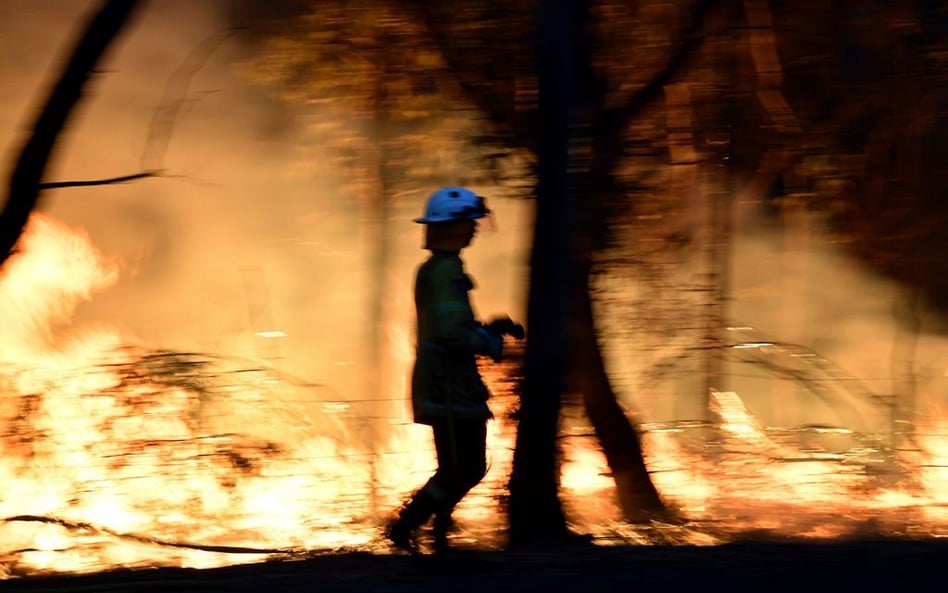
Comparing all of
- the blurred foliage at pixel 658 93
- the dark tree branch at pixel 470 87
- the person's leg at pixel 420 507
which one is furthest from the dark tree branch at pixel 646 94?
the person's leg at pixel 420 507

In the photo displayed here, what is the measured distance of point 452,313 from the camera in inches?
219

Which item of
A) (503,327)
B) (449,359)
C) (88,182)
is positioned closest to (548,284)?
(503,327)

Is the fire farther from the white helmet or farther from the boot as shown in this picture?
the white helmet

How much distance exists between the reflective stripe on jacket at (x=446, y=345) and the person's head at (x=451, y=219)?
0.06 metres

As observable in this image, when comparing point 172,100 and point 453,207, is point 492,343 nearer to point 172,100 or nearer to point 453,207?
point 453,207

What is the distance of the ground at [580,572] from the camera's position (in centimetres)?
503

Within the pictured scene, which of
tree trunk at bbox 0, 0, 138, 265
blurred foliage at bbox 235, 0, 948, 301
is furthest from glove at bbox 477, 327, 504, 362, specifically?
tree trunk at bbox 0, 0, 138, 265

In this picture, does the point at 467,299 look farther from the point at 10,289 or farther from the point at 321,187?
the point at 10,289

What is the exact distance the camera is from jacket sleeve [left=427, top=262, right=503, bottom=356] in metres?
5.55

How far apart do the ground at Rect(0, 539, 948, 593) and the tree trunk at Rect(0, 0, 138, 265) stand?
7.37ft

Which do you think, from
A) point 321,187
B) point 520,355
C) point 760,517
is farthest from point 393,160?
point 760,517

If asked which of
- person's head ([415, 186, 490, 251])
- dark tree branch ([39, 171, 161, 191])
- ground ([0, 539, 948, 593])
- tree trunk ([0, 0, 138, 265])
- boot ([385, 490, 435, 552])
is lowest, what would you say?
ground ([0, 539, 948, 593])

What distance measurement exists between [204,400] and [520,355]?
188cm

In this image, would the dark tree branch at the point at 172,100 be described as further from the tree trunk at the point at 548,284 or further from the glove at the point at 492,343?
the glove at the point at 492,343
